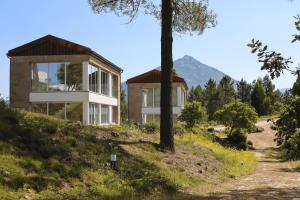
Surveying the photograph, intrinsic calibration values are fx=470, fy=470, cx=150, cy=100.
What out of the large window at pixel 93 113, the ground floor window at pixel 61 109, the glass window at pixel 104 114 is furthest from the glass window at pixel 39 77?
the glass window at pixel 104 114

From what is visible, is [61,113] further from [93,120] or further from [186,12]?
[186,12]

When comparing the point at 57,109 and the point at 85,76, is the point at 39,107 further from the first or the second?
the point at 85,76

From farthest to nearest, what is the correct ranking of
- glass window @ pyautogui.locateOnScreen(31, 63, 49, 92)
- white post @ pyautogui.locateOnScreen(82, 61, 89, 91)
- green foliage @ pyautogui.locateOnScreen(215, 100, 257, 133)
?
green foliage @ pyautogui.locateOnScreen(215, 100, 257, 133), glass window @ pyautogui.locateOnScreen(31, 63, 49, 92), white post @ pyautogui.locateOnScreen(82, 61, 89, 91)

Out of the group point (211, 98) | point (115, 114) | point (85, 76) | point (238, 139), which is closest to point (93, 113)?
point (85, 76)

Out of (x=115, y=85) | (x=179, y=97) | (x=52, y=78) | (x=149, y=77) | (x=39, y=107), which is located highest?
(x=149, y=77)

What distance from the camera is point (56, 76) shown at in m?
34.4

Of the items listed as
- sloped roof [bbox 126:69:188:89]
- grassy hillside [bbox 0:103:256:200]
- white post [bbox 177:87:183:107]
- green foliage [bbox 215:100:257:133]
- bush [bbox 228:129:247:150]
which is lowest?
bush [bbox 228:129:247:150]

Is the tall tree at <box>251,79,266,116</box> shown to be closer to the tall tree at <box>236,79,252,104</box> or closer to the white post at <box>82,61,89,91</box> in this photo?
the tall tree at <box>236,79,252,104</box>

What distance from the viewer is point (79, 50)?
34062mm

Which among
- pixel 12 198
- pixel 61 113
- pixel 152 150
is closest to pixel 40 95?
pixel 61 113

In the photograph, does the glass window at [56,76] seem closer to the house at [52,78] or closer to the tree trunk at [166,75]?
the house at [52,78]

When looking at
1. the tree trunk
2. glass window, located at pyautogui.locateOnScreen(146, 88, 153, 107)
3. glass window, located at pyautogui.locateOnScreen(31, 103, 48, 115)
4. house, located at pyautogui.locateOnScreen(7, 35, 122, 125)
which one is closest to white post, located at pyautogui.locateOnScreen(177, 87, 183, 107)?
glass window, located at pyautogui.locateOnScreen(146, 88, 153, 107)

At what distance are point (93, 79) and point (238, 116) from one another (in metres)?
16.3

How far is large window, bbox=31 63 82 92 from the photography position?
112ft
